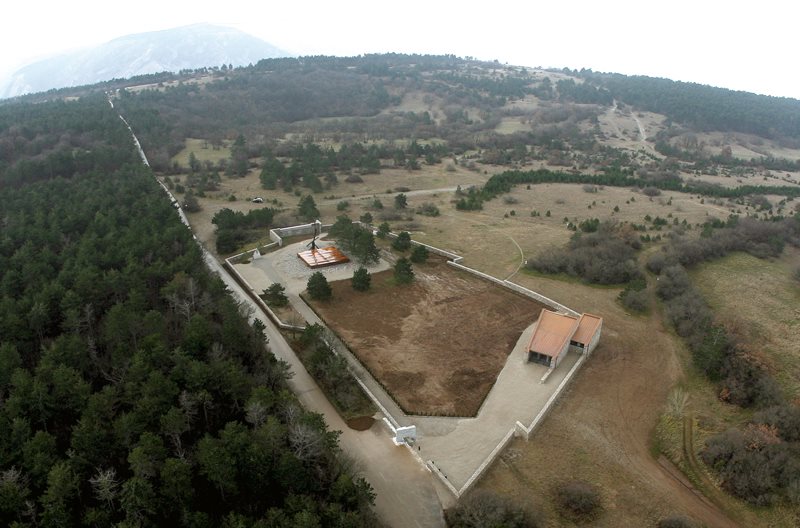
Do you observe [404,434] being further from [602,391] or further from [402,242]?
[402,242]

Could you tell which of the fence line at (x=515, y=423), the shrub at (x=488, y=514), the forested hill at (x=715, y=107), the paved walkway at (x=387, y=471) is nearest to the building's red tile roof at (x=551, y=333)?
the fence line at (x=515, y=423)

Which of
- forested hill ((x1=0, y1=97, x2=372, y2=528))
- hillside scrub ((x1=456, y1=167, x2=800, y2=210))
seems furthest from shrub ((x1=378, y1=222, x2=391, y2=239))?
hillside scrub ((x1=456, y1=167, x2=800, y2=210))

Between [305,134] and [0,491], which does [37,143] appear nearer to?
[305,134]

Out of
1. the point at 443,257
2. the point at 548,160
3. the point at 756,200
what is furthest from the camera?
the point at 548,160

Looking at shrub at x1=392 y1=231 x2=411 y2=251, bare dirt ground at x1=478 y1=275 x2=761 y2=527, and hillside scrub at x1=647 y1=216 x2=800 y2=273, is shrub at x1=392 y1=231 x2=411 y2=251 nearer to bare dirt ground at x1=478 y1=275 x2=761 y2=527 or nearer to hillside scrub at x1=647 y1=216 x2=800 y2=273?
bare dirt ground at x1=478 y1=275 x2=761 y2=527

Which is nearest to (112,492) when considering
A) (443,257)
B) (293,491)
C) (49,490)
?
(49,490)

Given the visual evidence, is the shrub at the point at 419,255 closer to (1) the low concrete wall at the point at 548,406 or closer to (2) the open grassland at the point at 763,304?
(1) the low concrete wall at the point at 548,406
